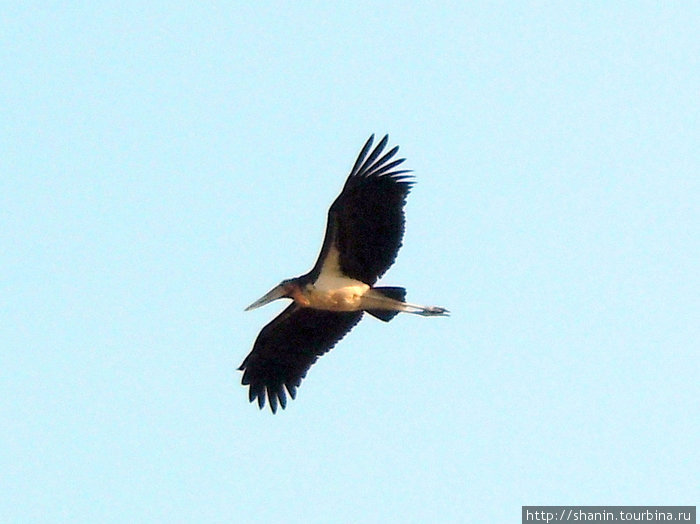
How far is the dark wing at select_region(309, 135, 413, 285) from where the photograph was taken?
48.5 feet

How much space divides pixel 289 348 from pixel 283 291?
119 centimetres

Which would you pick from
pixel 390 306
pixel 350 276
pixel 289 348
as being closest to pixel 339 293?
pixel 350 276

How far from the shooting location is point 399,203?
14.9m

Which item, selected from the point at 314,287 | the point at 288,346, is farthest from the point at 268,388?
the point at 314,287

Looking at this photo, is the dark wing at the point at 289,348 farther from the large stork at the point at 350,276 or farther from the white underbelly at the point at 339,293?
the white underbelly at the point at 339,293

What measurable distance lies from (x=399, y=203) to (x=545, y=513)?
4.21 m

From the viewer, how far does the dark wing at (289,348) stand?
16.3 m

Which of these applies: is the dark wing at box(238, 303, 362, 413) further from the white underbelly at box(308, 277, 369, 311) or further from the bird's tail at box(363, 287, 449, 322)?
the bird's tail at box(363, 287, 449, 322)

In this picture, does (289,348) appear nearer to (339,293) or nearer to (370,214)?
(339,293)

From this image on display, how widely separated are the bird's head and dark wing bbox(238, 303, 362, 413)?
358mm

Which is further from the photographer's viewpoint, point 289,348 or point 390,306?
point 289,348

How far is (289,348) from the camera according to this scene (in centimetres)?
1666

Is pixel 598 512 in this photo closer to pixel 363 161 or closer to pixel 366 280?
pixel 366 280

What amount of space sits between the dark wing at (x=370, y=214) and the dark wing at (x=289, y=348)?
1.30 m
